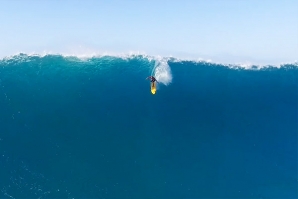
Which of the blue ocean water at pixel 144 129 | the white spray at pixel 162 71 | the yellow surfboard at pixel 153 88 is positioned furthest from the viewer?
the white spray at pixel 162 71

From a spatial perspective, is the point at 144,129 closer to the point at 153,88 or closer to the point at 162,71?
the point at 153,88

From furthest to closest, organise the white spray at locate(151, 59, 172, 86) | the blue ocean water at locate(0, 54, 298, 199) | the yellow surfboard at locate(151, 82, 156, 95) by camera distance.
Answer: the white spray at locate(151, 59, 172, 86) → the yellow surfboard at locate(151, 82, 156, 95) → the blue ocean water at locate(0, 54, 298, 199)

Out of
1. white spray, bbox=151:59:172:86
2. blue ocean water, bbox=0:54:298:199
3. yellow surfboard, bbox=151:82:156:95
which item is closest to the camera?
blue ocean water, bbox=0:54:298:199

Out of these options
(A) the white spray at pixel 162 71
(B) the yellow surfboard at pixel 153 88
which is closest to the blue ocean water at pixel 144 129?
(A) the white spray at pixel 162 71

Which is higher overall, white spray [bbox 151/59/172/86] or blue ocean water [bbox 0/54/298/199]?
white spray [bbox 151/59/172/86]

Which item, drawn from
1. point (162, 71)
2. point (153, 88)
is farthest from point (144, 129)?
point (162, 71)

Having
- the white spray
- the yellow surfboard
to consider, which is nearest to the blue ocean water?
the white spray

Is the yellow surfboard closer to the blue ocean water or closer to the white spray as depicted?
the blue ocean water

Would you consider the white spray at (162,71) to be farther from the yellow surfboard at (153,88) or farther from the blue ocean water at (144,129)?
the yellow surfboard at (153,88)
